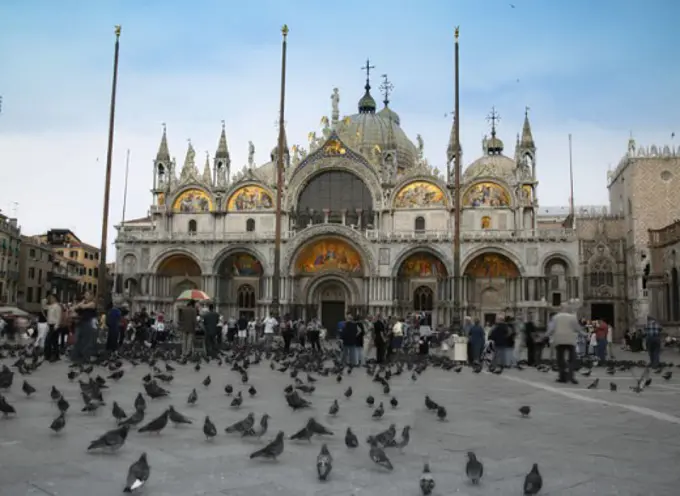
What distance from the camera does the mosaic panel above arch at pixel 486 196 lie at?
41.6m

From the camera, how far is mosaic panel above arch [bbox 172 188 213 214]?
45.1 metres

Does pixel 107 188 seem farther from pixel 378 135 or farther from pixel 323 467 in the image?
pixel 378 135

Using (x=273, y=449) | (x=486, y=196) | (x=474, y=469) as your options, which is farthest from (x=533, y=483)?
(x=486, y=196)

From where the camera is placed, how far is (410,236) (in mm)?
40969

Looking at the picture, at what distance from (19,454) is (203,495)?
1.98 metres

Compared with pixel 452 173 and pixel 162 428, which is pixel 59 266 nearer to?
pixel 452 173

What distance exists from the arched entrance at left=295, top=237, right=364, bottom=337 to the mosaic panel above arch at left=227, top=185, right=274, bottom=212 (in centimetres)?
465

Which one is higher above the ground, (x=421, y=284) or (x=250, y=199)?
(x=250, y=199)

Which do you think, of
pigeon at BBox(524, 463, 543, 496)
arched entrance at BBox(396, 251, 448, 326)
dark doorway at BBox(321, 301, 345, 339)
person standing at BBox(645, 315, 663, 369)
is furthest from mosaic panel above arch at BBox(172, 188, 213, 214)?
pigeon at BBox(524, 463, 543, 496)

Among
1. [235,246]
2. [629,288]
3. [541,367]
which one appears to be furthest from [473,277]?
[541,367]

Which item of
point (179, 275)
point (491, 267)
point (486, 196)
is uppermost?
point (486, 196)

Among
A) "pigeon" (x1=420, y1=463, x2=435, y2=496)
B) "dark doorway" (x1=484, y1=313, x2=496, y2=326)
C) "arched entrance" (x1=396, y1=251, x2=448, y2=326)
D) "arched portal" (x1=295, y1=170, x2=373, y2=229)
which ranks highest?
"arched portal" (x1=295, y1=170, x2=373, y2=229)

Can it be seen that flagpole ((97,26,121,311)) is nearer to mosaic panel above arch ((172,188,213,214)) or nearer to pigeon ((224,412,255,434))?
mosaic panel above arch ((172,188,213,214))

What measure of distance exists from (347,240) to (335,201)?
3573mm
